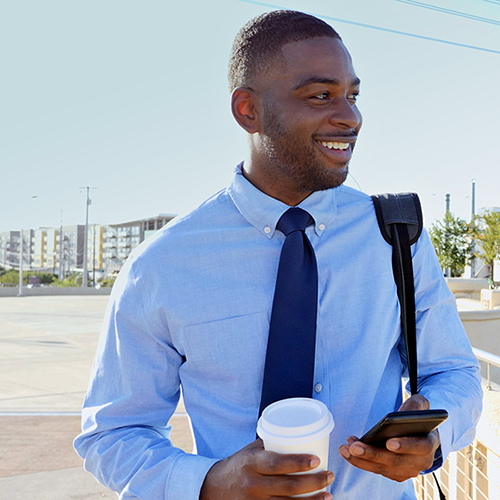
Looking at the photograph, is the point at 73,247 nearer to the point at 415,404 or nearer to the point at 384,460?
the point at 415,404

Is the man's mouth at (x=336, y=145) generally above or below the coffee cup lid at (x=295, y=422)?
above

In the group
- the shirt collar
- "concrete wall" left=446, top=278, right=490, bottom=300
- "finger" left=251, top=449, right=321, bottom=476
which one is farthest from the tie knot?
"concrete wall" left=446, top=278, right=490, bottom=300

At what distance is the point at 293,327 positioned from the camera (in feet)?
4.07

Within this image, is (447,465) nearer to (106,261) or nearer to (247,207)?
(247,207)

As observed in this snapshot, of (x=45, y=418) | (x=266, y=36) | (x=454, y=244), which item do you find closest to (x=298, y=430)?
(x=266, y=36)

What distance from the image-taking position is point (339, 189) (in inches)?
60.3

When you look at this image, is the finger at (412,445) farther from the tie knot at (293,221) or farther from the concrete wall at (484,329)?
the concrete wall at (484,329)

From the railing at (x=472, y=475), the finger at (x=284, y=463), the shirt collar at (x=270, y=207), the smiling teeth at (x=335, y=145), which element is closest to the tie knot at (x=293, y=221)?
the shirt collar at (x=270, y=207)

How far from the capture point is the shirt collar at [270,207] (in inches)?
54.8

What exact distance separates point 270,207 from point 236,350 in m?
0.39

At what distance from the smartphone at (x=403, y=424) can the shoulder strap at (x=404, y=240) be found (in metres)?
0.30

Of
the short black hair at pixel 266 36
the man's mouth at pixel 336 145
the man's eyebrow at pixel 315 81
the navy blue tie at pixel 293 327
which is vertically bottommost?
the navy blue tie at pixel 293 327

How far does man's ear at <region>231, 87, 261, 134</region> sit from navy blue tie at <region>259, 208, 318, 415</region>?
0.36 meters

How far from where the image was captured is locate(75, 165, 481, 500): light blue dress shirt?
1.23 meters
